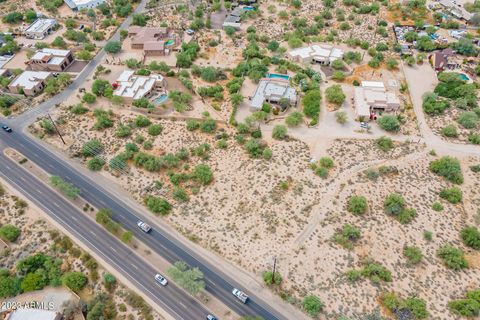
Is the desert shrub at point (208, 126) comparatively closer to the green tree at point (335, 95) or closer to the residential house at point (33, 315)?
the green tree at point (335, 95)

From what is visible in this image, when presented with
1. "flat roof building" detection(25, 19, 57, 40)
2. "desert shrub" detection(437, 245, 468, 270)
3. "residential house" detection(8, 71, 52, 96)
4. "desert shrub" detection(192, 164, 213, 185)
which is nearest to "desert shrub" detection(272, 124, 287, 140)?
"desert shrub" detection(192, 164, 213, 185)

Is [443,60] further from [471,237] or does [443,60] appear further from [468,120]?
[471,237]

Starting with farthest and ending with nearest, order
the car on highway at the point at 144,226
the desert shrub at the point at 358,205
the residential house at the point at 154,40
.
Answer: the residential house at the point at 154,40
the desert shrub at the point at 358,205
the car on highway at the point at 144,226

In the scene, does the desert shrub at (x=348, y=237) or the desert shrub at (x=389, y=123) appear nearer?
the desert shrub at (x=348, y=237)

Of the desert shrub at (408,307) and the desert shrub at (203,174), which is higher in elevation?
the desert shrub at (203,174)

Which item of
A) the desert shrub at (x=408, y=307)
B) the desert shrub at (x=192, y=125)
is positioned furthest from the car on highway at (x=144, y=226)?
the desert shrub at (x=408, y=307)

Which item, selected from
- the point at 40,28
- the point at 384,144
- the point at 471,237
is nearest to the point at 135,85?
the point at 40,28

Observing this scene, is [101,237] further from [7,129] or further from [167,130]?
[7,129]
